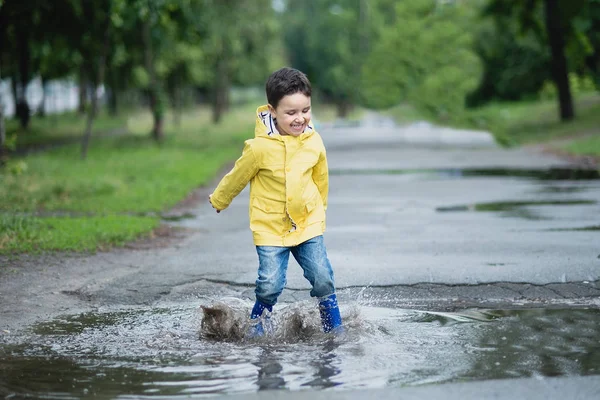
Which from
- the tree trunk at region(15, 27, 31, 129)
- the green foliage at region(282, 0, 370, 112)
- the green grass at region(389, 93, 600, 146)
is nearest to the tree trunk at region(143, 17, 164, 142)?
the tree trunk at region(15, 27, 31, 129)

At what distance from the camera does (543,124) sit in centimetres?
3525

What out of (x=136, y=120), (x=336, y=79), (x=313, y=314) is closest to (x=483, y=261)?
(x=313, y=314)

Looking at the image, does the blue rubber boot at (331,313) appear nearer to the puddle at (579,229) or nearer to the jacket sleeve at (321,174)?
the jacket sleeve at (321,174)

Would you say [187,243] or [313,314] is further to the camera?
[187,243]

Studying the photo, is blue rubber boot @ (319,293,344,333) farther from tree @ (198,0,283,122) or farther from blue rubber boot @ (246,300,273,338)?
tree @ (198,0,283,122)

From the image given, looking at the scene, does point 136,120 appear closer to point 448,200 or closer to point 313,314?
point 448,200

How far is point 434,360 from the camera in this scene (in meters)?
5.60

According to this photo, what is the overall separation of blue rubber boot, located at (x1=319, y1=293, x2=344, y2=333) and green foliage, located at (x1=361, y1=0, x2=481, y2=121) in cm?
4657

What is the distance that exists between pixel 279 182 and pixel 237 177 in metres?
0.26

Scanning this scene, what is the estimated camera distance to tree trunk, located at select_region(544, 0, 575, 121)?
33.5 meters

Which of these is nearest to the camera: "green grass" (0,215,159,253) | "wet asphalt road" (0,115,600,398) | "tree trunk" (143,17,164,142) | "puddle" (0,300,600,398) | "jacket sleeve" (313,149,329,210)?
"puddle" (0,300,600,398)

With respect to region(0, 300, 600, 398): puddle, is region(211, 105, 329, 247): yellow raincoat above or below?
above

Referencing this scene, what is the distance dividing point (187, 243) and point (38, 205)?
13.6ft

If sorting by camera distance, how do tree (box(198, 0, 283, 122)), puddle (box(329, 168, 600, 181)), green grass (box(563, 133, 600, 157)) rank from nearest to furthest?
puddle (box(329, 168, 600, 181)) < green grass (box(563, 133, 600, 157)) < tree (box(198, 0, 283, 122))
